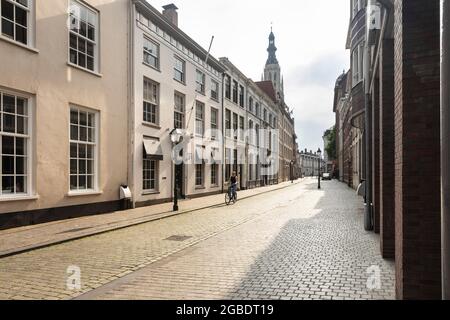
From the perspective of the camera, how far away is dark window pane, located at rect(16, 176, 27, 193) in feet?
34.6

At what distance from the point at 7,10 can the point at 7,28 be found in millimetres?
504

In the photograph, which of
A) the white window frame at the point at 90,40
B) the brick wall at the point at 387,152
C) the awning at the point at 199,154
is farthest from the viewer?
the awning at the point at 199,154

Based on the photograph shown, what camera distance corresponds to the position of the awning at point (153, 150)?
1675cm

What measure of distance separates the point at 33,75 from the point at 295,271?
31.5 ft

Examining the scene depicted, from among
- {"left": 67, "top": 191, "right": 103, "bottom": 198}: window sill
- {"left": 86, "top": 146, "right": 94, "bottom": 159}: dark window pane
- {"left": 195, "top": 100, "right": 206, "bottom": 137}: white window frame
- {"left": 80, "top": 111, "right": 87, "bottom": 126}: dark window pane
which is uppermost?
{"left": 195, "top": 100, "right": 206, "bottom": 137}: white window frame

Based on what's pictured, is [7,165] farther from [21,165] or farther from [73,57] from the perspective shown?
[73,57]

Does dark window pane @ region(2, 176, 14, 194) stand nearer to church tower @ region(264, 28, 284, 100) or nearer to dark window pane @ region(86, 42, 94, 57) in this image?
dark window pane @ region(86, 42, 94, 57)

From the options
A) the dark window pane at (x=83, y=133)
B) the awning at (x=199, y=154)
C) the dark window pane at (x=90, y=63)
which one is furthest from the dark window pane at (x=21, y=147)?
the awning at (x=199, y=154)

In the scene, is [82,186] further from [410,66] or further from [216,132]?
[216,132]

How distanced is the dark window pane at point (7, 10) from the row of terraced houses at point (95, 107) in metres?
0.03

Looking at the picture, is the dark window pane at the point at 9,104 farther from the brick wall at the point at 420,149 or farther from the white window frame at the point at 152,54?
the brick wall at the point at 420,149

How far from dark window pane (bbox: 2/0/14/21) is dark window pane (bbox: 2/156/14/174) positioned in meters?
4.01

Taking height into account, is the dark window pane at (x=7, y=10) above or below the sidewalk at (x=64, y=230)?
above

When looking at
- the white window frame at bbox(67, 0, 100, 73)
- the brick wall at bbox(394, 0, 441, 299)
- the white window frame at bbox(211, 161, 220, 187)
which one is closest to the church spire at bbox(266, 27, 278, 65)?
the white window frame at bbox(211, 161, 220, 187)
